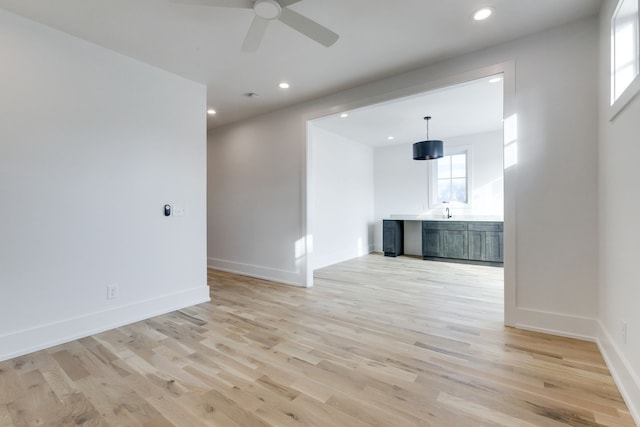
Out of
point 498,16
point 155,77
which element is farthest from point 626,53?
point 155,77

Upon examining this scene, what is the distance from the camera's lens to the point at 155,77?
3.22m

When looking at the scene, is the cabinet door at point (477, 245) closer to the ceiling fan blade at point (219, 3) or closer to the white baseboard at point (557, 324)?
the white baseboard at point (557, 324)

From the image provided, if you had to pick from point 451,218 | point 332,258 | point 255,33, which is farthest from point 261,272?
point 451,218

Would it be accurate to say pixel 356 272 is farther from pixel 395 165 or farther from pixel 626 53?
pixel 626 53

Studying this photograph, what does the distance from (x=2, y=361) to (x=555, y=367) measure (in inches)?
155

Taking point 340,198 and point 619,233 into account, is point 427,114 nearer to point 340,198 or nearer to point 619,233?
point 340,198

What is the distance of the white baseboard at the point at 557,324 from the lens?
97.3 inches

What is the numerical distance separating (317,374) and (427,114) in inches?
169

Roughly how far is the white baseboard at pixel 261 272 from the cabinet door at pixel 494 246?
370 centimetres

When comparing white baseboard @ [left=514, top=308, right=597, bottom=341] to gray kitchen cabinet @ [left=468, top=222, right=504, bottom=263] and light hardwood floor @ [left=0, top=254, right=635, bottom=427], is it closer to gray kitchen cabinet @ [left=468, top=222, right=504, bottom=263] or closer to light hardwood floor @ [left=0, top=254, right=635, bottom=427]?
light hardwood floor @ [left=0, top=254, right=635, bottom=427]

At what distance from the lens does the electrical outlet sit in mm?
2835

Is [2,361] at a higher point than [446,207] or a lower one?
lower

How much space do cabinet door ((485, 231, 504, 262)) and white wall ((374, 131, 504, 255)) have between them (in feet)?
1.34

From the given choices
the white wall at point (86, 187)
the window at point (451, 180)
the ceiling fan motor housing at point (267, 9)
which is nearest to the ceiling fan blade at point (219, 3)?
the ceiling fan motor housing at point (267, 9)
